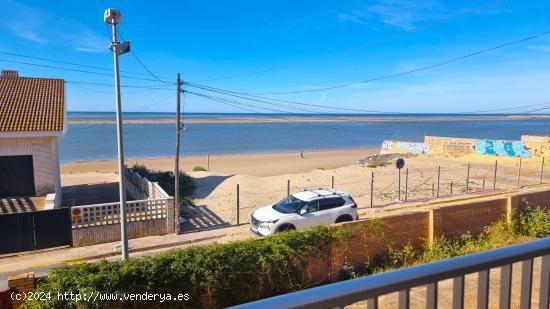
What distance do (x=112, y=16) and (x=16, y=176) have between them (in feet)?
36.7

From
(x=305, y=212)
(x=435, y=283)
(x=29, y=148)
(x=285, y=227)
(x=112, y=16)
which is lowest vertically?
(x=285, y=227)

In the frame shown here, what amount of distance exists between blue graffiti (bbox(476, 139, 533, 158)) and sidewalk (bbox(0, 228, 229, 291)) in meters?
31.7

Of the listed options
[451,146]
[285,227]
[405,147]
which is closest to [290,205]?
[285,227]

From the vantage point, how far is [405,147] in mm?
49875

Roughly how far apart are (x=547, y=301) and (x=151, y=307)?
7.11 metres

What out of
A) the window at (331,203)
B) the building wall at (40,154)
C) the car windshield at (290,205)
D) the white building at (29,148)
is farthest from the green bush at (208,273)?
the building wall at (40,154)

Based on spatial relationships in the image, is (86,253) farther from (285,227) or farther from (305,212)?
(305,212)

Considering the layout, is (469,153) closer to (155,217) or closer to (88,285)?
(155,217)

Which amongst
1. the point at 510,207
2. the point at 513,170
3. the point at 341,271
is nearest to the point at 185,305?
the point at 341,271

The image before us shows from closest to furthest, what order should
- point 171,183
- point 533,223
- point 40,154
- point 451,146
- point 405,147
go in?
point 533,223 < point 40,154 < point 171,183 < point 451,146 < point 405,147

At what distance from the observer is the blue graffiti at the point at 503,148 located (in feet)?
121

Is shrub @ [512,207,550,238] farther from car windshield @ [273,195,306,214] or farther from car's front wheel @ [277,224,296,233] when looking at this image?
car's front wheel @ [277,224,296,233]

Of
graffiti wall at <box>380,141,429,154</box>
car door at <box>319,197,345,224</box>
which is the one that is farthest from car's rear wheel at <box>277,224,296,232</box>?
graffiti wall at <box>380,141,429,154</box>

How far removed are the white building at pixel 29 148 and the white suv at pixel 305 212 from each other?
9154 millimetres
